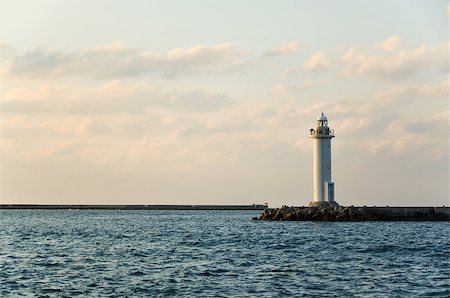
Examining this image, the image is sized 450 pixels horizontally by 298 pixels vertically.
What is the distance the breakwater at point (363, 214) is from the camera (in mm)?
73000

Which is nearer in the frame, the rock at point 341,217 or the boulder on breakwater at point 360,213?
the rock at point 341,217

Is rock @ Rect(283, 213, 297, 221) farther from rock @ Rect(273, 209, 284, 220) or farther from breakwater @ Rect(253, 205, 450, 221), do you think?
rock @ Rect(273, 209, 284, 220)

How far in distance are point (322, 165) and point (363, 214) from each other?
28.2 ft

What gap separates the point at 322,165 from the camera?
71.5 metres

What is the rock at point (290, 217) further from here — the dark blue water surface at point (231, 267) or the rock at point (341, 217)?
the dark blue water surface at point (231, 267)

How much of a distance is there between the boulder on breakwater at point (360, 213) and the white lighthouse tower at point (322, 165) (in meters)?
1.05

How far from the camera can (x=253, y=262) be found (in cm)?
3484

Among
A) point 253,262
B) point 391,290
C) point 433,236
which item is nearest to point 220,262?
point 253,262

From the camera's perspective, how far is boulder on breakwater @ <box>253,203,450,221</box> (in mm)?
73000

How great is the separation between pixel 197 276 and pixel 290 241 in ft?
58.6

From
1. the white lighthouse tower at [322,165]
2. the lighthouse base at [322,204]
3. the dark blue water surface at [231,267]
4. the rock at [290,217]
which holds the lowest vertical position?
the dark blue water surface at [231,267]

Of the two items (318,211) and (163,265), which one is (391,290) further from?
(318,211)

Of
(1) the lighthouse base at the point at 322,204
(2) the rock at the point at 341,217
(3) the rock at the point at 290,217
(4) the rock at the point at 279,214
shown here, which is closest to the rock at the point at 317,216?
(1) the lighthouse base at the point at 322,204

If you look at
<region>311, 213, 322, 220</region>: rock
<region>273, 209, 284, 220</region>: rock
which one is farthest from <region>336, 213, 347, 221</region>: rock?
<region>273, 209, 284, 220</region>: rock
